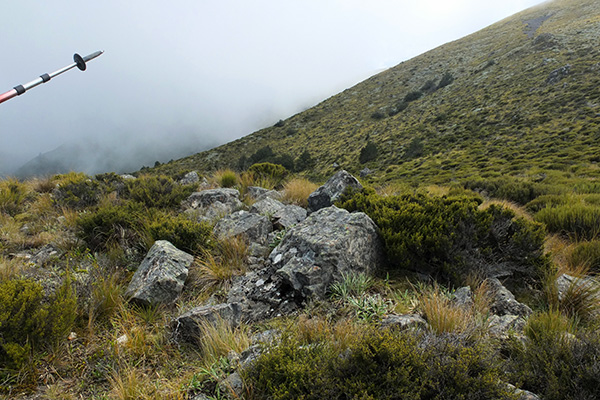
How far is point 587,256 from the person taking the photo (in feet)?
14.6

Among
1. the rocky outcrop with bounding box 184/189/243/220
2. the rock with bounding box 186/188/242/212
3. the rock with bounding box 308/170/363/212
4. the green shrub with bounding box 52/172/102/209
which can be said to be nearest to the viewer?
the rock with bounding box 308/170/363/212

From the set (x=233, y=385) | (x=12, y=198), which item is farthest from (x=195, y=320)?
(x=12, y=198)

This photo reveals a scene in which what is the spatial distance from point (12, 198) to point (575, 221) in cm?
1435

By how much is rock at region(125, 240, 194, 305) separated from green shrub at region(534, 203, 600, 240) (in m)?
7.68

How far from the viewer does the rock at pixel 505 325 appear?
2.66m

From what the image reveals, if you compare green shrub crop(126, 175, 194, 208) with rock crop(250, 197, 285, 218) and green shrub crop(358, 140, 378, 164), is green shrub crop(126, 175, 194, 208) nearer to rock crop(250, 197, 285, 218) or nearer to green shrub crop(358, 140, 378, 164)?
rock crop(250, 197, 285, 218)

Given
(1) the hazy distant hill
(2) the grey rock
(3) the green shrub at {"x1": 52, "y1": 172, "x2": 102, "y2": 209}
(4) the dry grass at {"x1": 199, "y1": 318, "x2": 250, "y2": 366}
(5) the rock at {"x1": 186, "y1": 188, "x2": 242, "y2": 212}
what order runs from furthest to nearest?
(1) the hazy distant hill
(5) the rock at {"x1": 186, "y1": 188, "x2": 242, "y2": 212}
(3) the green shrub at {"x1": 52, "y1": 172, "x2": 102, "y2": 209}
(2) the grey rock
(4) the dry grass at {"x1": 199, "y1": 318, "x2": 250, "y2": 366}

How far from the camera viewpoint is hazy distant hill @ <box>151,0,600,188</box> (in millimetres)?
23328

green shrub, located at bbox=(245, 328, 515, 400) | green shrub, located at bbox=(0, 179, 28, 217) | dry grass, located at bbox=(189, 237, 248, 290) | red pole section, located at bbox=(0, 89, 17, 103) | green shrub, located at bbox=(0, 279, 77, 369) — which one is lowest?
green shrub, located at bbox=(245, 328, 515, 400)

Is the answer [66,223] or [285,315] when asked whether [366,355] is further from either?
[66,223]

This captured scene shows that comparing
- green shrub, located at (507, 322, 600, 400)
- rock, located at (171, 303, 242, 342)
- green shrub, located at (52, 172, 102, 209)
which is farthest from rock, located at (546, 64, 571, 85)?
green shrub, located at (52, 172, 102, 209)

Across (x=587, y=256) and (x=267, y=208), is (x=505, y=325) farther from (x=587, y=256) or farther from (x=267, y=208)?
(x=267, y=208)

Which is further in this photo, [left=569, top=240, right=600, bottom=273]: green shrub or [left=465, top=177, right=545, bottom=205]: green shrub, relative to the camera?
[left=465, top=177, right=545, bottom=205]: green shrub

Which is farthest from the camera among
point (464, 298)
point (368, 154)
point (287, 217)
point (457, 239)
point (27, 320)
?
point (368, 154)
